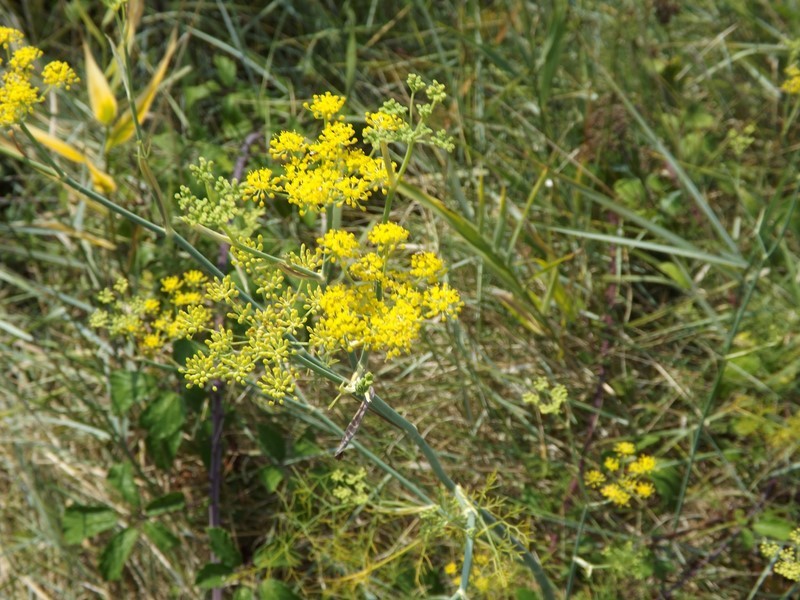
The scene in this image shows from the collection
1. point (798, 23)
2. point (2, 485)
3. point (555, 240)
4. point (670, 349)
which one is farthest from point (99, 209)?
point (798, 23)

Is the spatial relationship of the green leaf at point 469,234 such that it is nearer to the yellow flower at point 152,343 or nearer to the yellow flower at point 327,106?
the yellow flower at point 152,343

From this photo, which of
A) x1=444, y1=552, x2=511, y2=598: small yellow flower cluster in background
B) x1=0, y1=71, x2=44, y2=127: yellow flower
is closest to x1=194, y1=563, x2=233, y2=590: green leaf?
x1=444, y1=552, x2=511, y2=598: small yellow flower cluster in background

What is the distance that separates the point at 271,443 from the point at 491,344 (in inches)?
30.7

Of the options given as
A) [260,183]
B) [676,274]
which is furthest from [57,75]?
[676,274]

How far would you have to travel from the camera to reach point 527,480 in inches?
96.0

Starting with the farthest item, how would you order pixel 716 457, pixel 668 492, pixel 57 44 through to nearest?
pixel 57 44, pixel 716 457, pixel 668 492

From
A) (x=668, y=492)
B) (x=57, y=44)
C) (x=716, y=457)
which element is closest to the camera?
(x=668, y=492)

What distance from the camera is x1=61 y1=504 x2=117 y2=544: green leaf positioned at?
2.28 meters

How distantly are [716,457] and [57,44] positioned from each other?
2684mm

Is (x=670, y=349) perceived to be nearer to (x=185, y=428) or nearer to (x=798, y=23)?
(x=798, y=23)

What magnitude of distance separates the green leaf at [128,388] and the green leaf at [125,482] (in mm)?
181

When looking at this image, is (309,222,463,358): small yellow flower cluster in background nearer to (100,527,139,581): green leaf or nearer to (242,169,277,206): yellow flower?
(242,169,277,206): yellow flower

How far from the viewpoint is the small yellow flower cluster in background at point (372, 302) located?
3.90ft

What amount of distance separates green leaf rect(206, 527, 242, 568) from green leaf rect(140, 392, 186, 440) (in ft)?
0.90
